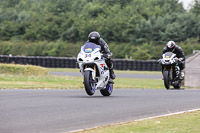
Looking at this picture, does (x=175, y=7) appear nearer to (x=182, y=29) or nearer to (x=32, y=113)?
(x=182, y=29)

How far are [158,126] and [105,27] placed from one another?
2242 inches

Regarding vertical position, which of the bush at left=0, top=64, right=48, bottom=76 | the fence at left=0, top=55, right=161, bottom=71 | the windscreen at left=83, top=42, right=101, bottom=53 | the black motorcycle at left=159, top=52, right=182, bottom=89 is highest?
the windscreen at left=83, top=42, right=101, bottom=53

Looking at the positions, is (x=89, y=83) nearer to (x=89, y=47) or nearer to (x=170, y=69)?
(x=89, y=47)

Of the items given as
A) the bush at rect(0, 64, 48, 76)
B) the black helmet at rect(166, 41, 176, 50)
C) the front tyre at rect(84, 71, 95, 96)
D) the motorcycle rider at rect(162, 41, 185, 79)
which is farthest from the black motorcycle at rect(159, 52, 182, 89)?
the bush at rect(0, 64, 48, 76)

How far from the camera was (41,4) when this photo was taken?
86.3 m

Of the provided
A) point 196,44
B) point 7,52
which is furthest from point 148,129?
point 7,52

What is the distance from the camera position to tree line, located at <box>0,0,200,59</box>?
58.9 m

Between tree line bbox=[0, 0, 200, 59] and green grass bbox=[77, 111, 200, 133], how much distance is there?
45325 millimetres

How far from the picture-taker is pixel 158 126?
7121 millimetres

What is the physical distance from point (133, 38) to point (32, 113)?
5386cm

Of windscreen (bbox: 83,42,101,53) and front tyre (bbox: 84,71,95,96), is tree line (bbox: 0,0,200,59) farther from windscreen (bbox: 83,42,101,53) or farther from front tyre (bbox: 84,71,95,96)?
front tyre (bbox: 84,71,95,96)

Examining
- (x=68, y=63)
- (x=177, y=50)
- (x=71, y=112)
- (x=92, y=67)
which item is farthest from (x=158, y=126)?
(x=68, y=63)

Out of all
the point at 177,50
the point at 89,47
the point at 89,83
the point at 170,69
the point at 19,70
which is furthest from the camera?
the point at 19,70

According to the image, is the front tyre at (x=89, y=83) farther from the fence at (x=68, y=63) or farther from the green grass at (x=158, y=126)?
the fence at (x=68, y=63)
